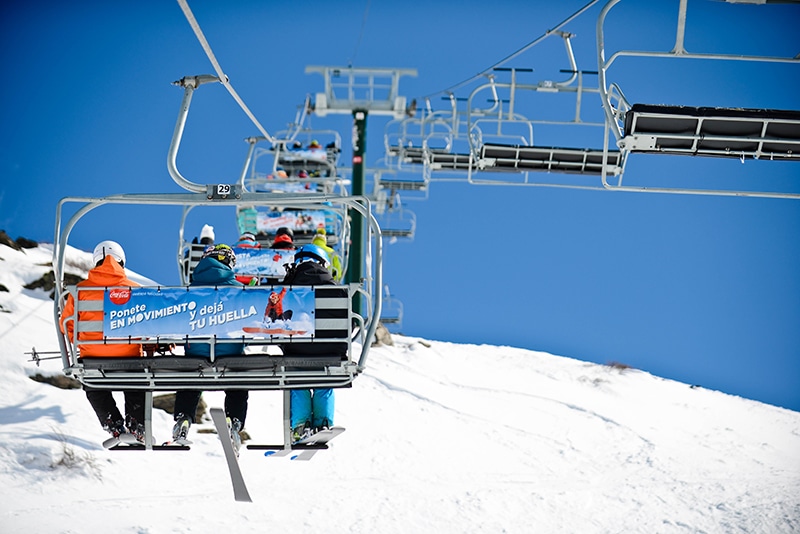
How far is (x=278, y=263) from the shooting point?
419 inches

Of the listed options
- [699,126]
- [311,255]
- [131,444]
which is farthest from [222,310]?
[699,126]

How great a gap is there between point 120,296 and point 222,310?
27.7 inches

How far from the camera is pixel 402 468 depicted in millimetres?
13359

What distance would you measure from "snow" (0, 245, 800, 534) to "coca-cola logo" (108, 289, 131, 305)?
15.9 feet

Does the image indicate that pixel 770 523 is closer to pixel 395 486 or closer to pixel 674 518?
pixel 674 518

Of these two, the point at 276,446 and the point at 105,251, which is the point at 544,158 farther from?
the point at 105,251

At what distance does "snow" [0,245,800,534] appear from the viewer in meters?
11.2

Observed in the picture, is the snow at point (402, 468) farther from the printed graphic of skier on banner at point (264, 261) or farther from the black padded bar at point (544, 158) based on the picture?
the black padded bar at point (544, 158)

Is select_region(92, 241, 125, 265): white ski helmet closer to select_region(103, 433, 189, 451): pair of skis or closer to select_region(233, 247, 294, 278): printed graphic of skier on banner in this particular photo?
select_region(103, 433, 189, 451): pair of skis

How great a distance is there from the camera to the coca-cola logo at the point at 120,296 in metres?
6.49

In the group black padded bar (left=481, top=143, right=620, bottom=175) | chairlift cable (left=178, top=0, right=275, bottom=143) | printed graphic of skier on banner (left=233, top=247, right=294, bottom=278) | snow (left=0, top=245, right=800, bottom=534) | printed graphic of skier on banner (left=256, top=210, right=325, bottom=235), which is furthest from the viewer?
printed graphic of skier on banner (left=256, top=210, right=325, bottom=235)

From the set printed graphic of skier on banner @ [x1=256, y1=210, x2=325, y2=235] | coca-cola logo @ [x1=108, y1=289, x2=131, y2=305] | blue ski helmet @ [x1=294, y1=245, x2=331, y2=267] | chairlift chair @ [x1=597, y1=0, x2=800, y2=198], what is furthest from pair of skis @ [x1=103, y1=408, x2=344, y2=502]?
printed graphic of skier on banner @ [x1=256, y1=210, x2=325, y2=235]

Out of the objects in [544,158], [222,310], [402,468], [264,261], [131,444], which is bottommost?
[402,468]

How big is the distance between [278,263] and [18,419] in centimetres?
440
